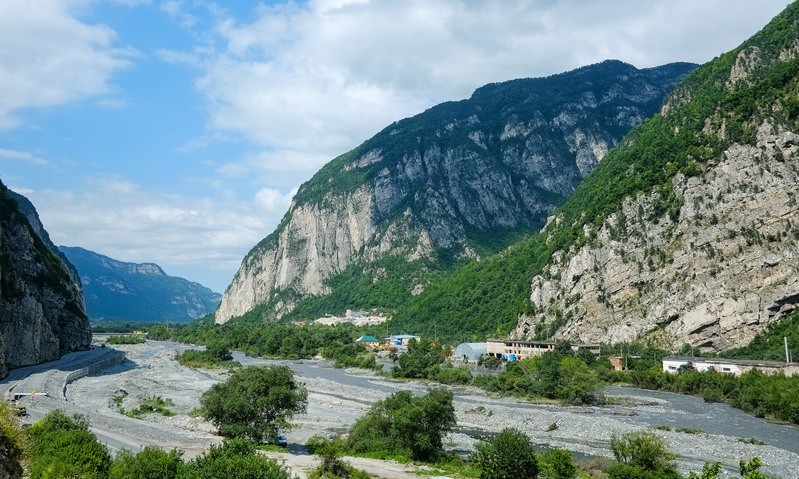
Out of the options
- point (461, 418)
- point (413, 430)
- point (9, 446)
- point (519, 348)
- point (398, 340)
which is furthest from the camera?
point (398, 340)

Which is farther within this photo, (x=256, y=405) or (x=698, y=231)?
(x=698, y=231)

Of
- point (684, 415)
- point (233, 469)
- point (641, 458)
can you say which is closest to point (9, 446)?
point (233, 469)

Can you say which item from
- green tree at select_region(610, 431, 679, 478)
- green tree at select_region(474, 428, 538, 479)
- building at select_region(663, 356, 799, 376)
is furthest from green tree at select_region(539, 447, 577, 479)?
building at select_region(663, 356, 799, 376)

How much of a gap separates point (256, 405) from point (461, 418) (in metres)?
25.9

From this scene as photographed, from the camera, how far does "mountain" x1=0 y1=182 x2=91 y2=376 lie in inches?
3415

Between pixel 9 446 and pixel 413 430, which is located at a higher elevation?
pixel 9 446

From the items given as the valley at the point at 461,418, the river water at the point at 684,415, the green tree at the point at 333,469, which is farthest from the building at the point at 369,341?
the green tree at the point at 333,469

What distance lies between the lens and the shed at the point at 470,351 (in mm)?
123875

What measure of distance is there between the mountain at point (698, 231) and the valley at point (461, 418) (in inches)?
1099

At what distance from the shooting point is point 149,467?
26.5 meters

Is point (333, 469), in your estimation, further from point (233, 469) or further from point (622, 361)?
point (622, 361)

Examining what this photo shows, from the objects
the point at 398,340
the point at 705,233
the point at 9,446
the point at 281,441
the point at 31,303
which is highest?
the point at 705,233

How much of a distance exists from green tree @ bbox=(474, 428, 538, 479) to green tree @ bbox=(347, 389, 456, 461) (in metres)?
7.07

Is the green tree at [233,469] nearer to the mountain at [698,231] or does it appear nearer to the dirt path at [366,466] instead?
the dirt path at [366,466]
